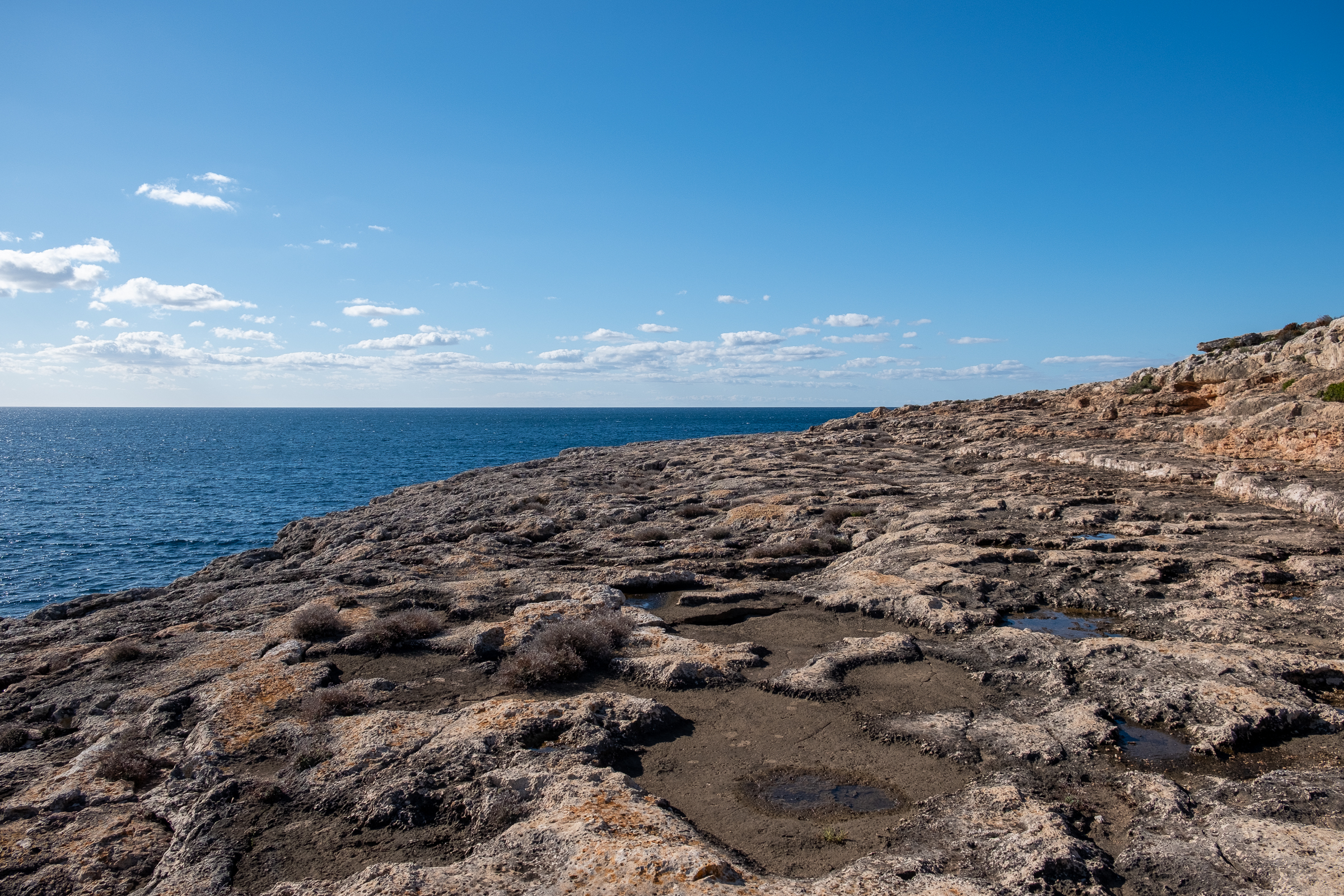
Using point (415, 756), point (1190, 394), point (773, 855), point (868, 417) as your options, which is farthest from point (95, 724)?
point (868, 417)

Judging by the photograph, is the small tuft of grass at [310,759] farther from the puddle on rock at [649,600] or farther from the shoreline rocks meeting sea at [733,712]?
the puddle on rock at [649,600]

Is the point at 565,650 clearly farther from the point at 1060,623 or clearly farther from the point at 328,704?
the point at 1060,623

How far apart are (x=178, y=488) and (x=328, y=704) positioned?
6274 centimetres

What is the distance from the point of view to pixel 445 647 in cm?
1184

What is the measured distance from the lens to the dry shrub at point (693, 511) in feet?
72.3

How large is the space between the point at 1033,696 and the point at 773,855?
16.1 feet

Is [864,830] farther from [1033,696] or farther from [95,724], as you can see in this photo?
[95,724]

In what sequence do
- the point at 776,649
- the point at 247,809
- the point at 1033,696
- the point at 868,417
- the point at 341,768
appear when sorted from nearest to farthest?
the point at 247,809 < the point at 341,768 < the point at 1033,696 < the point at 776,649 < the point at 868,417

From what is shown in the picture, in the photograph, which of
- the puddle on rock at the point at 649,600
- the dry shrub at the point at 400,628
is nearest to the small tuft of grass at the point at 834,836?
the puddle on rock at the point at 649,600

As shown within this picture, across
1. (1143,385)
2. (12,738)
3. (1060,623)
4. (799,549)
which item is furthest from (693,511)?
(1143,385)

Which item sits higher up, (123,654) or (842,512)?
(842,512)

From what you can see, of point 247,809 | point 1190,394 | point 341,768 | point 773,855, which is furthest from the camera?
point 1190,394

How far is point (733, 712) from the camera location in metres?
9.30

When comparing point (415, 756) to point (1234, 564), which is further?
point (1234, 564)
